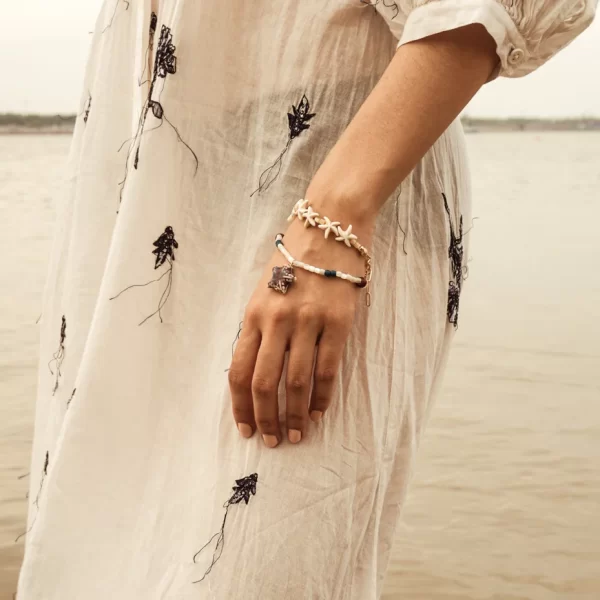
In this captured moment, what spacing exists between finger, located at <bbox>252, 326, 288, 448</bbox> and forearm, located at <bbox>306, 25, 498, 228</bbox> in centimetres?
11

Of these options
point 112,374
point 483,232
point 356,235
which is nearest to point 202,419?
point 112,374

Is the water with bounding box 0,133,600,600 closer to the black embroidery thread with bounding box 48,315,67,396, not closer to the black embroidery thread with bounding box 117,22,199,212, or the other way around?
the black embroidery thread with bounding box 117,22,199,212

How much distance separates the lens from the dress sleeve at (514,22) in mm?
700

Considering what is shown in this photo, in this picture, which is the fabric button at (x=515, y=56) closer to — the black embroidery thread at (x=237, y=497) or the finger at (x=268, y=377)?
the finger at (x=268, y=377)

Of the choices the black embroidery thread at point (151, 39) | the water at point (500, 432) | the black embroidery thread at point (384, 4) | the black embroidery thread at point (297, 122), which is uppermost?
the black embroidery thread at point (384, 4)

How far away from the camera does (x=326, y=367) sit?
711 millimetres

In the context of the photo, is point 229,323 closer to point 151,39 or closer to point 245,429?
point 245,429

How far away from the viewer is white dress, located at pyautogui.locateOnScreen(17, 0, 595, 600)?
2.43ft

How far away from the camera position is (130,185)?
31.9 inches

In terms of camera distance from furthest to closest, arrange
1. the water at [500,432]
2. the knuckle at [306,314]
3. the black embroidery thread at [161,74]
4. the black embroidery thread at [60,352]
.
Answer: the water at [500,432]
the black embroidery thread at [60,352]
the black embroidery thread at [161,74]
the knuckle at [306,314]

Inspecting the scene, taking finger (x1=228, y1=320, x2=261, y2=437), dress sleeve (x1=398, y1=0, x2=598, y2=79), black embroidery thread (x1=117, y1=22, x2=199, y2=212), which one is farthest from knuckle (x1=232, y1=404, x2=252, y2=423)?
dress sleeve (x1=398, y1=0, x2=598, y2=79)

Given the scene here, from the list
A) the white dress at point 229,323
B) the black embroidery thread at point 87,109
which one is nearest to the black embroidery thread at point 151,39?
the white dress at point 229,323

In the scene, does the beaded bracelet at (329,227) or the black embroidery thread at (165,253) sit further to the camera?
the black embroidery thread at (165,253)

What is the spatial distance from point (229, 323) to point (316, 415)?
0.12 m
